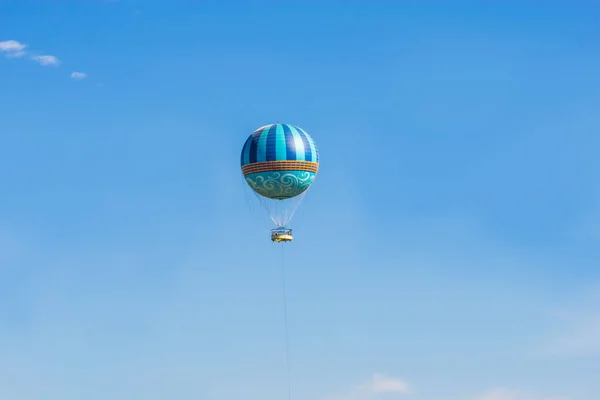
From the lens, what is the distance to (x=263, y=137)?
192 meters

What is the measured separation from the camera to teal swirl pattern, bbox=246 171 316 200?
629ft

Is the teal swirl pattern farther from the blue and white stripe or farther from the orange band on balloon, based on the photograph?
the blue and white stripe

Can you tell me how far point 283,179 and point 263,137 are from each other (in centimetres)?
470

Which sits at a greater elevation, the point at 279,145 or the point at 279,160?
the point at 279,145

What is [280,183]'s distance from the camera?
192m

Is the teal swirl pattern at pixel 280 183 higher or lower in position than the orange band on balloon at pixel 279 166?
lower

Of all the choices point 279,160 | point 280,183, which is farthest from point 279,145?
point 280,183

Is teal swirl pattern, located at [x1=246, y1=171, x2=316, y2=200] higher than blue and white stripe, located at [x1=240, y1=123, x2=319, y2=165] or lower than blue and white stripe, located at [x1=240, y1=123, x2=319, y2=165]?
lower

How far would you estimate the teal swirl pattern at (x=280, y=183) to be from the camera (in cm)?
19162

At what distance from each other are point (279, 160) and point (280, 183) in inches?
108

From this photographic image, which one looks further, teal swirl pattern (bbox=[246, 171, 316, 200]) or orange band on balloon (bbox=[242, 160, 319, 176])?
teal swirl pattern (bbox=[246, 171, 316, 200])

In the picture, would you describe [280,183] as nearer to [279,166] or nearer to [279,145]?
[279,166]

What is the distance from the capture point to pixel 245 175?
7633 inches

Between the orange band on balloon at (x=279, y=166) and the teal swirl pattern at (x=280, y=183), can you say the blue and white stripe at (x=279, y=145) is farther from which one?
the teal swirl pattern at (x=280, y=183)
